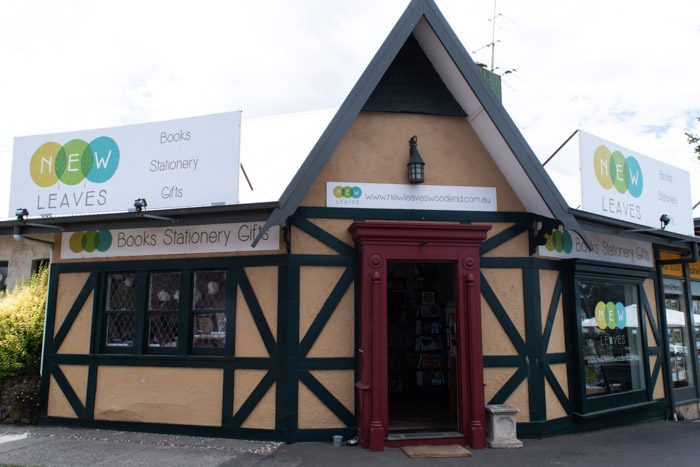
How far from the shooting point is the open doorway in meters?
9.57

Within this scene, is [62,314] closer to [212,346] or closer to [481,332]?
[212,346]

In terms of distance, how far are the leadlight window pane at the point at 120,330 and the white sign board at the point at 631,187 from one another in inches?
261

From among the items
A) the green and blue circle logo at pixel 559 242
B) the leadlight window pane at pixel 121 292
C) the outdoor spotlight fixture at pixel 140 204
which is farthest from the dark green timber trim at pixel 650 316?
the leadlight window pane at pixel 121 292

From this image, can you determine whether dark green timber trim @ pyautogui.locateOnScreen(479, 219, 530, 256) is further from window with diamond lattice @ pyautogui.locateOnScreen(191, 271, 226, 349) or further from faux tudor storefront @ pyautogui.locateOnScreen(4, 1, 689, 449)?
window with diamond lattice @ pyautogui.locateOnScreen(191, 271, 226, 349)

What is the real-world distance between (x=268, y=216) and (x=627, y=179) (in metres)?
5.47

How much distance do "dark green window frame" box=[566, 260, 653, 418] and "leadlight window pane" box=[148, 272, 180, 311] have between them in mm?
5676

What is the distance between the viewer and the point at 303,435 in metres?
6.65

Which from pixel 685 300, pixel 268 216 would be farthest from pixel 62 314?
pixel 685 300

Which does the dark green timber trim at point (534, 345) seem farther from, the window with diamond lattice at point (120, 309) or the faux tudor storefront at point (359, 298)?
the window with diamond lattice at point (120, 309)

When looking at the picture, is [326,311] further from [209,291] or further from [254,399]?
[209,291]

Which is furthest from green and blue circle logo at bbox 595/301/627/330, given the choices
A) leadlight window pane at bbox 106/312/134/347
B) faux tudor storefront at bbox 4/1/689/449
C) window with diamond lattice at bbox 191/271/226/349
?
leadlight window pane at bbox 106/312/134/347

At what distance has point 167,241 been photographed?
296 inches

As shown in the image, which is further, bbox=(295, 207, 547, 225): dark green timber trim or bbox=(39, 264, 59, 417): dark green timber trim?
bbox=(39, 264, 59, 417): dark green timber trim

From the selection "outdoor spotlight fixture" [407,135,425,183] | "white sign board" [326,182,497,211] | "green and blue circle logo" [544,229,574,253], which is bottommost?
"green and blue circle logo" [544,229,574,253]
